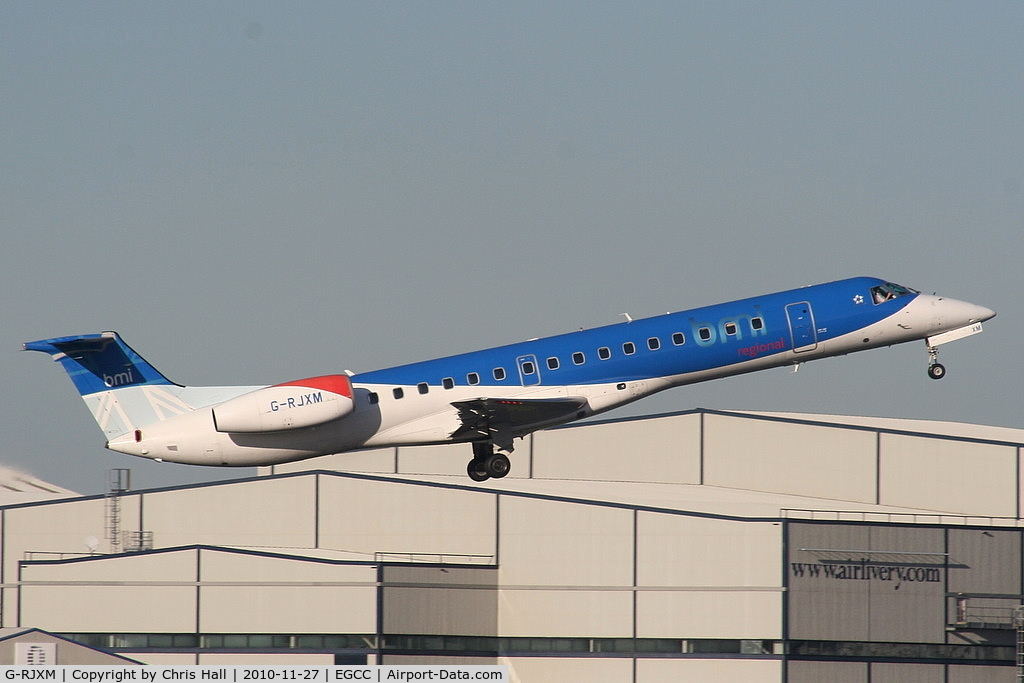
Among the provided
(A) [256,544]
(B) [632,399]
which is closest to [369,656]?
(A) [256,544]

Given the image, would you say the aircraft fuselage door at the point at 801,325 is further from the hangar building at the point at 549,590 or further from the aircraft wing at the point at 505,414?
the hangar building at the point at 549,590

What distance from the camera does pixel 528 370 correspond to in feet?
124

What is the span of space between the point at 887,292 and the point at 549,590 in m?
20.6

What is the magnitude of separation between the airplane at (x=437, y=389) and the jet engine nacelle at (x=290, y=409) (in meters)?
0.04

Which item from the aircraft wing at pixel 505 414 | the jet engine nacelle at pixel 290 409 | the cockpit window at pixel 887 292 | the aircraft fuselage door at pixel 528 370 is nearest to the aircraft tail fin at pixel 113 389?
the jet engine nacelle at pixel 290 409

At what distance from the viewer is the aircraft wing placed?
121 ft

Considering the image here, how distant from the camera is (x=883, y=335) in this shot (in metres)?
39.8

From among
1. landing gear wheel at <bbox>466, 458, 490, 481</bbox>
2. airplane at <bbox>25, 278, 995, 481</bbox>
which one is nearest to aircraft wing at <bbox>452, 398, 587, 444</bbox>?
airplane at <bbox>25, 278, 995, 481</bbox>

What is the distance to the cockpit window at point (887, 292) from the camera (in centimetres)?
3972

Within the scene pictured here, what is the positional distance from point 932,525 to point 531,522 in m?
13.9

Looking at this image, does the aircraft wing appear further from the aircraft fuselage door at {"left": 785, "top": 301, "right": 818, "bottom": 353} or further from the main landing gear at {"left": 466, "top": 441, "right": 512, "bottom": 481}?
the aircraft fuselage door at {"left": 785, "top": 301, "right": 818, "bottom": 353}

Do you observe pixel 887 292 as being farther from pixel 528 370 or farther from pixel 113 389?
pixel 113 389

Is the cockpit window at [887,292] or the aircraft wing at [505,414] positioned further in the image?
the cockpit window at [887,292]

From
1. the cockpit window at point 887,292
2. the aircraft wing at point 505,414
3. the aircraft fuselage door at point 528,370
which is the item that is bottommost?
the aircraft wing at point 505,414
